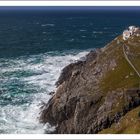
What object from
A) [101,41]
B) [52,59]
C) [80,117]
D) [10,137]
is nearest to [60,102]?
[80,117]

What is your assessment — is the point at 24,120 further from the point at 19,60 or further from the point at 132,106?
the point at 19,60

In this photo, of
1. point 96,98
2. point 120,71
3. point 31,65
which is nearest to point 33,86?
point 120,71

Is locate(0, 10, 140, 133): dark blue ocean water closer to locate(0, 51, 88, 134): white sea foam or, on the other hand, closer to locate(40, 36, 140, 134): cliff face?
locate(0, 51, 88, 134): white sea foam

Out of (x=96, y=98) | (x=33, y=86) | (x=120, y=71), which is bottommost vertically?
(x=33, y=86)

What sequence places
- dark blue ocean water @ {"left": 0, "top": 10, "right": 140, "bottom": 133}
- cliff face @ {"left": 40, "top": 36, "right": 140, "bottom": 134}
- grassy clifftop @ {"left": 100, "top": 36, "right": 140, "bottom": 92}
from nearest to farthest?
cliff face @ {"left": 40, "top": 36, "right": 140, "bottom": 134}
dark blue ocean water @ {"left": 0, "top": 10, "right": 140, "bottom": 133}
grassy clifftop @ {"left": 100, "top": 36, "right": 140, "bottom": 92}

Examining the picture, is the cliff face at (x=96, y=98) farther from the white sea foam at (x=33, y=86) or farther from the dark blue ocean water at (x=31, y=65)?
the dark blue ocean water at (x=31, y=65)

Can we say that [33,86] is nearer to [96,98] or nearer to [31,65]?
[31,65]

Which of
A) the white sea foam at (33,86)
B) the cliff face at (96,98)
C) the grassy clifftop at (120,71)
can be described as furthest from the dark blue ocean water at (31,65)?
the grassy clifftop at (120,71)

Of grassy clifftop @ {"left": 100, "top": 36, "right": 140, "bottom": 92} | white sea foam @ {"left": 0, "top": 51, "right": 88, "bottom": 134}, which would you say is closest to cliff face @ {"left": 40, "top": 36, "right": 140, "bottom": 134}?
grassy clifftop @ {"left": 100, "top": 36, "right": 140, "bottom": 92}
